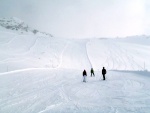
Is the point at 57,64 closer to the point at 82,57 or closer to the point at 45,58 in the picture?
the point at 45,58

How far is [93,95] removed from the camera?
1731 cm

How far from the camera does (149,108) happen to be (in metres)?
12.8

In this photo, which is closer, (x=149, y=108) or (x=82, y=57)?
(x=149, y=108)

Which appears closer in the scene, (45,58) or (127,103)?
(127,103)

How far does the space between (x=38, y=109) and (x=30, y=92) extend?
5.46m

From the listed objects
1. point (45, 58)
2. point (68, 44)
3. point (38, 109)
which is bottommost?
point (38, 109)

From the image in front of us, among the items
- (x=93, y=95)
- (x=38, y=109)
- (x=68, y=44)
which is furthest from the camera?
(x=68, y=44)

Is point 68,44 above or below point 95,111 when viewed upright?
above

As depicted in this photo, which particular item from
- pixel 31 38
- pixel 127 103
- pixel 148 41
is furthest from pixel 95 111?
pixel 148 41

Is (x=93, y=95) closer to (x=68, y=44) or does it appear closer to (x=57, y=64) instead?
(x=57, y=64)

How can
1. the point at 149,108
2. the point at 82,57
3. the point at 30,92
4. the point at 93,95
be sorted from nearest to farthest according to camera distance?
the point at 149,108
the point at 93,95
the point at 30,92
the point at 82,57

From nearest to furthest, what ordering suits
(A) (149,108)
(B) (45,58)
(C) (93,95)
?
(A) (149,108) < (C) (93,95) < (B) (45,58)

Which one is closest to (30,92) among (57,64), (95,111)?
(95,111)

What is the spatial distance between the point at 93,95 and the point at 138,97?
341 centimetres
